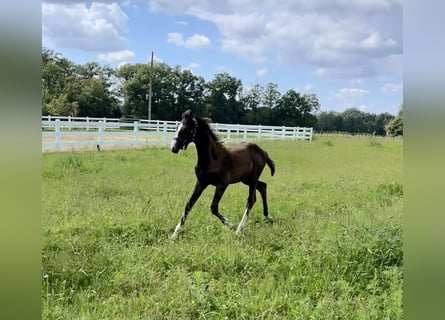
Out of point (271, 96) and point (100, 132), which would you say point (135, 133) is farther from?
point (271, 96)

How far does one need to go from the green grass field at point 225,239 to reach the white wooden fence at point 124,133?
0.30ft

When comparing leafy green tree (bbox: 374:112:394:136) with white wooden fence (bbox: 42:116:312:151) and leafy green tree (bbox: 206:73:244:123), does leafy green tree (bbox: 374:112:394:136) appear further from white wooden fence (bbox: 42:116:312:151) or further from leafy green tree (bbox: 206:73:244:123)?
leafy green tree (bbox: 206:73:244:123)

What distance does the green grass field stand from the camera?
1.87 m

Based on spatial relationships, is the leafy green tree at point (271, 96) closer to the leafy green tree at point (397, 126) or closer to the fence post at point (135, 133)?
the leafy green tree at point (397, 126)

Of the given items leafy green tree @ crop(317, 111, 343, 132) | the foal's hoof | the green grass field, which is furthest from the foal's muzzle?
leafy green tree @ crop(317, 111, 343, 132)

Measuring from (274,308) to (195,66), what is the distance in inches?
51.5

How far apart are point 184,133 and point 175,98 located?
0.67 feet

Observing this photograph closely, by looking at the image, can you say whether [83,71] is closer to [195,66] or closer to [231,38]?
[195,66]

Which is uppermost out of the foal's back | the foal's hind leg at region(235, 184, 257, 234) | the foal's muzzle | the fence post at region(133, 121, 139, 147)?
the fence post at region(133, 121, 139, 147)

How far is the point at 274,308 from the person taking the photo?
185cm

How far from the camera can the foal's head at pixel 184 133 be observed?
2.26 metres

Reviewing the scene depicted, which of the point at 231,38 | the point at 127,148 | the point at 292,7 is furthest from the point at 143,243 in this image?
the point at 292,7

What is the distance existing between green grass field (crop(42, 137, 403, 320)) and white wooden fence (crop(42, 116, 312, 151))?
0.09 metres
